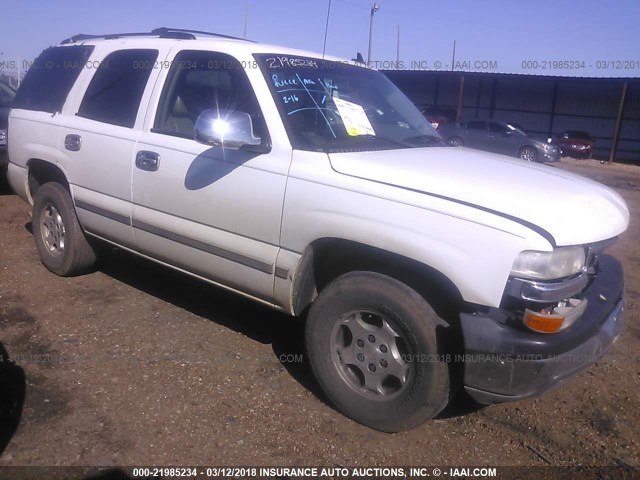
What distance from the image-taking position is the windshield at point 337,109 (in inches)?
137

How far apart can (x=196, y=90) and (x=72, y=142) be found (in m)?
1.22

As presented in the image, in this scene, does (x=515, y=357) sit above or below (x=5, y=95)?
below

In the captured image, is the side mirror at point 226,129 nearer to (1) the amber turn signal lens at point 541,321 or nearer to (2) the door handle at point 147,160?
(2) the door handle at point 147,160

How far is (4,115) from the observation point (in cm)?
855

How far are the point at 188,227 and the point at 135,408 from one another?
44.3 inches

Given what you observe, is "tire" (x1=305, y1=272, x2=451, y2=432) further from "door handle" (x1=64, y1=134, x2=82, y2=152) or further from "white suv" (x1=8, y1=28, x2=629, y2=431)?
"door handle" (x1=64, y1=134, x2=82, y2=152)

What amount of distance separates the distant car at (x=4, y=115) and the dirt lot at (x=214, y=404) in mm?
4105

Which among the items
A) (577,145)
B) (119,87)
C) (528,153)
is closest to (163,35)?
(119,87)

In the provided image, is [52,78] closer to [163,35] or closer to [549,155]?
[163,35]

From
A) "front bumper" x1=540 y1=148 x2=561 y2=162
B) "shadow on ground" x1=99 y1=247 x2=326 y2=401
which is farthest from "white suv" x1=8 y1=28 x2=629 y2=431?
"front bumper" x1=540 y1=148 x2=561 y2=162

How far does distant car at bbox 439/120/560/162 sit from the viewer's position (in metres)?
20.5

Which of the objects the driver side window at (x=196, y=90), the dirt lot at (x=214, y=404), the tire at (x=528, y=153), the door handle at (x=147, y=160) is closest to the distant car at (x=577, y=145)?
the tire at (x=528, y=153)

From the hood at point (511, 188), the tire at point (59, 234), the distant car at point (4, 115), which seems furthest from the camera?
the distant car at point (4, 115)

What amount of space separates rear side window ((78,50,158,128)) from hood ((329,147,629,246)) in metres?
1.79
